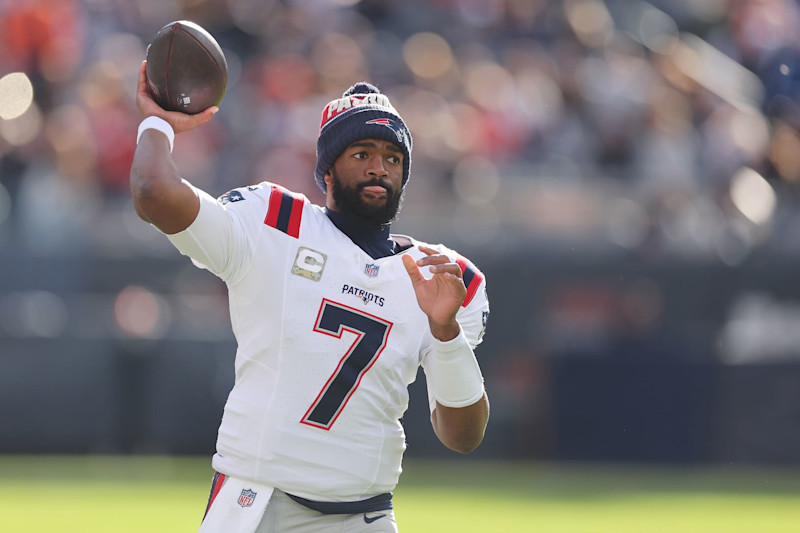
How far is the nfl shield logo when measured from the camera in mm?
3973

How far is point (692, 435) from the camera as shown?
1084cm

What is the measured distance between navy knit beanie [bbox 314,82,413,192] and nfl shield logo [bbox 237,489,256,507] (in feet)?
3.89

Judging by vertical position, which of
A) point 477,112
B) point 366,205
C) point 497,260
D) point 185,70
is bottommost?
point 366,205

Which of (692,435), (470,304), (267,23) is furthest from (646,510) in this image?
(267,23)

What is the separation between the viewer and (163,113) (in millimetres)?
3990

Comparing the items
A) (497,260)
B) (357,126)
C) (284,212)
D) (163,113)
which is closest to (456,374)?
(284,212)

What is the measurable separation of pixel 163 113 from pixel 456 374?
48.7 inches

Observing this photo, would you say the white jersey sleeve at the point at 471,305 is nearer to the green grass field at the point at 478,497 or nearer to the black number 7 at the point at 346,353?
the black number 7 at the point at 346,353

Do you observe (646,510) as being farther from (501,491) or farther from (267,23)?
(267,23)

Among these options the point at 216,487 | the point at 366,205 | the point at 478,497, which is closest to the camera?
the point at 216,487

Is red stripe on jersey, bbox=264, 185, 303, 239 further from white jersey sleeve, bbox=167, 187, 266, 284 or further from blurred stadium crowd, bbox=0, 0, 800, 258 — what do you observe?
blurred stadium crowd, bbox=0, 0, 800, 258

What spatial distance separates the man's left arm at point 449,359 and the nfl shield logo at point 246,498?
70 centimetres

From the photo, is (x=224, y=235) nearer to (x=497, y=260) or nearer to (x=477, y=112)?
(x=497, y=260)

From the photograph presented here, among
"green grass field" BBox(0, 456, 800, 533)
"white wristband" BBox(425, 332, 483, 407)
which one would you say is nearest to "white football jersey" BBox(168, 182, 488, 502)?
"white wristband" BBox(425, 332, 483, 407)
